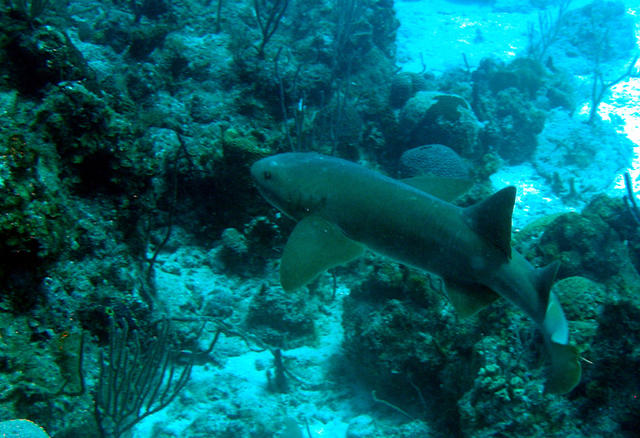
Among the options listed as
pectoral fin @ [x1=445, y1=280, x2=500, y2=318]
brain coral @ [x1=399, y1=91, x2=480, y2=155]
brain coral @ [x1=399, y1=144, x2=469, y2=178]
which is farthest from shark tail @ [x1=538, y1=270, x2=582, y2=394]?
brain coral @ [x1=399, y1=91, x2=480, y2=155]

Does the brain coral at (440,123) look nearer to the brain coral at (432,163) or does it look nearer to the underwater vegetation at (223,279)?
the underwater vegetation at (223,279)

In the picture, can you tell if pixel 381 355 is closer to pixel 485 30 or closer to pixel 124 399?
pixel 124 399

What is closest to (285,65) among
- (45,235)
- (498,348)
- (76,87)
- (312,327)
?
(76,87)

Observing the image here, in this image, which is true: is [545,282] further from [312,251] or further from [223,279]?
[223,279]

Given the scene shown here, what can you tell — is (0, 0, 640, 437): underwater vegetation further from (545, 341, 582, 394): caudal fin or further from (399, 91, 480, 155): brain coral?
(545, 341, 582, 394): caudal fin

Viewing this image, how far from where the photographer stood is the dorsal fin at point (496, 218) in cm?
195

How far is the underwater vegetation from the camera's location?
8.16 ft

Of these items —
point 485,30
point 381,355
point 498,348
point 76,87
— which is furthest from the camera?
point 485,30

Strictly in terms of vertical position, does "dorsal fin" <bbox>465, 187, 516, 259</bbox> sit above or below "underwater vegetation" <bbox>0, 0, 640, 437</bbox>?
above

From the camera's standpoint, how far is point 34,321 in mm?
2529

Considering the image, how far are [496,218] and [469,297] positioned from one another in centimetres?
52

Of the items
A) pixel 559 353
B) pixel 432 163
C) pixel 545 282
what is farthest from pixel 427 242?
pixel 432 163

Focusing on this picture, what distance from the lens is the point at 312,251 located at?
2.14 meters

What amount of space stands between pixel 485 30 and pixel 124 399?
19.3 m
